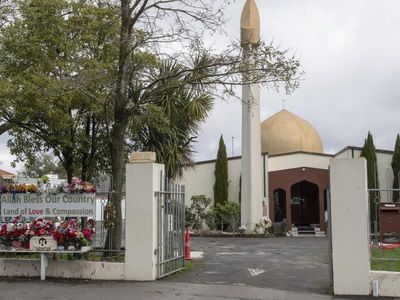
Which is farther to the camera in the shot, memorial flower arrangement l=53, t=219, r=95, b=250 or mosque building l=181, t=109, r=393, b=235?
mosque building l=181, t=109, r=393, b=235

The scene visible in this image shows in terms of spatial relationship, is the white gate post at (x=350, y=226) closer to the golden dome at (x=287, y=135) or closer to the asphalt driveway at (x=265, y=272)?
the asphalt driveway at (x=265, y=272)

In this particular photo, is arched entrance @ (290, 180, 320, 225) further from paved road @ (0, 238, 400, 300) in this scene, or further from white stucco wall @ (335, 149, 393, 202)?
paved road @ (0, 238, 400, 300)

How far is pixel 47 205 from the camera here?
1273 cm

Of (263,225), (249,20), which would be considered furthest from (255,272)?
(249,20)

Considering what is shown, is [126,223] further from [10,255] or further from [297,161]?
[297,161]

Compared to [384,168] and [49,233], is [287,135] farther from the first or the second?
[49,233]

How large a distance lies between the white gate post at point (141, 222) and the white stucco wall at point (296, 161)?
27.3m

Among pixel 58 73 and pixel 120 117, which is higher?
pixel 58 73

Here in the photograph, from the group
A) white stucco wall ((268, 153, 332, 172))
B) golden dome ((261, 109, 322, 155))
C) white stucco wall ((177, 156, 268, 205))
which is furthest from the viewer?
golden dome ((261, 109, 322, 155))

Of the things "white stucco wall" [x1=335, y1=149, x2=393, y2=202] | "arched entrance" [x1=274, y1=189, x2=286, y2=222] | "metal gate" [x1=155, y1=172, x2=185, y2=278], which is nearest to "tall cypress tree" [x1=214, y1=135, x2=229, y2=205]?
"arched entrance" [x1=274, y1=189, x2=286, y2=222]

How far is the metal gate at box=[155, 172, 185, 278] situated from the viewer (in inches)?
487

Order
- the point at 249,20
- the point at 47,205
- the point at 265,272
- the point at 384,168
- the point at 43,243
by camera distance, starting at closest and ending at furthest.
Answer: the point at 43,243 → the point at 47,205 → the point at 265,272 → the point at 249,20 → the point at 384,168

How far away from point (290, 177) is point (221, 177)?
4478 millimetres

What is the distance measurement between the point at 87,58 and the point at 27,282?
276 inches
